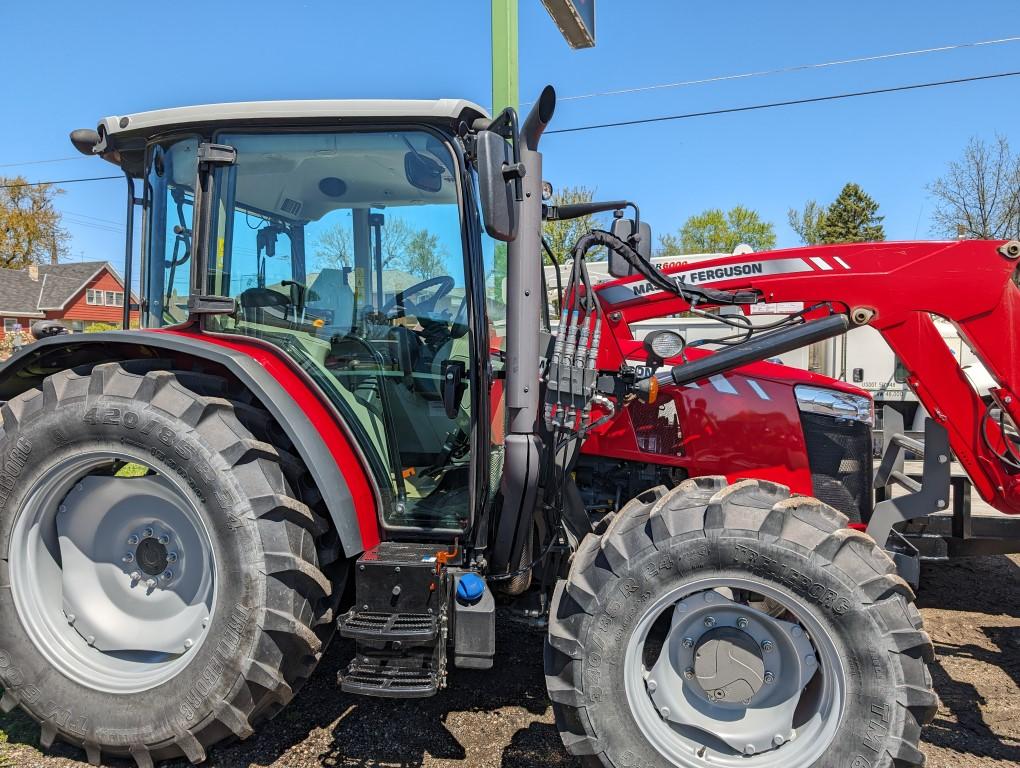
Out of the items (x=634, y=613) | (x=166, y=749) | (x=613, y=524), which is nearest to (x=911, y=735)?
(x=634, y=613)

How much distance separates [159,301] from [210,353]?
25.2 inches

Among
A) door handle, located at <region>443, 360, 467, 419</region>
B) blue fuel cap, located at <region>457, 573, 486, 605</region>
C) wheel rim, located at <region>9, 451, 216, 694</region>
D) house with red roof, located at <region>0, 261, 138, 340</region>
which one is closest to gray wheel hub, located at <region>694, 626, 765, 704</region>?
blue fuel cap, located at <region>457, 573, 486, 605</region>

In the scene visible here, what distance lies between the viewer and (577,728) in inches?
92.4

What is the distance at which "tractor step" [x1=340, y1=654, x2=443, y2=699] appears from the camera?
2324mm

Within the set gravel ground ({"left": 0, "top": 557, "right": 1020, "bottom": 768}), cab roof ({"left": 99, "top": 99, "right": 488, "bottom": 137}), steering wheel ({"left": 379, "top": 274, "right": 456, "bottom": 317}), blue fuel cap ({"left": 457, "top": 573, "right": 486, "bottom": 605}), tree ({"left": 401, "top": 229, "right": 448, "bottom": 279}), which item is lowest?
gravel ground ({"left": 0, "top": 557, "right": 1020, "bottom": 768})

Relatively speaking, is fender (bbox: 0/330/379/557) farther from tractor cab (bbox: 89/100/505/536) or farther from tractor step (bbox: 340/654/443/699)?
tractor step (bbox: 340/654/443/699)

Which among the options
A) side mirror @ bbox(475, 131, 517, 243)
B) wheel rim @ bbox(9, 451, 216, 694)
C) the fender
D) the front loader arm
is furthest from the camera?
the front loader arm

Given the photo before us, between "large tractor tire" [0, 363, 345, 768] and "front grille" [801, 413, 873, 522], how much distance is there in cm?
192

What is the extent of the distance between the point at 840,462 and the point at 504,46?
16.4 feet

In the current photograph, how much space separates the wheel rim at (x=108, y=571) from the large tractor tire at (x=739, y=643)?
1382mm

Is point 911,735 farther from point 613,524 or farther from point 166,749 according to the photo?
point 166,749

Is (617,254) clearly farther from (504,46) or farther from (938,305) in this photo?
(504,46)

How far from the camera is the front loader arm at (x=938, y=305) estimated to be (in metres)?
2.76

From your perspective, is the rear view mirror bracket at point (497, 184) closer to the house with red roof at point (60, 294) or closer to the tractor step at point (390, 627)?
the tractor step at point (390, 627)
